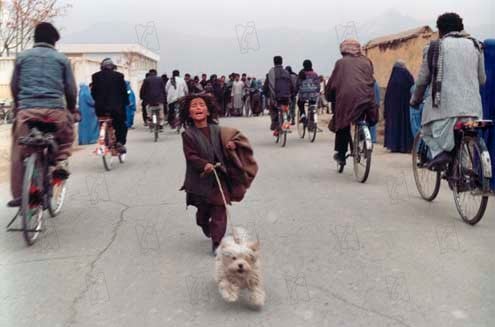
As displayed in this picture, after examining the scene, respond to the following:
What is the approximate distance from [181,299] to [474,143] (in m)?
3.29

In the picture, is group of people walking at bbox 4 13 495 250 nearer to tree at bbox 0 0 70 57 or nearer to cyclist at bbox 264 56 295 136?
cyclist at bbox 264 56 295 136

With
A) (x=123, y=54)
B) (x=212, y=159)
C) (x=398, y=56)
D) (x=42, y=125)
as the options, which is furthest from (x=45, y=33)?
(x=123, y=54)

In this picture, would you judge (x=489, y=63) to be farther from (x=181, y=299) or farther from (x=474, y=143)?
(x=181, y=299)

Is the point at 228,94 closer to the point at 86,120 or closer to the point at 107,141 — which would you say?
the point at 86,120

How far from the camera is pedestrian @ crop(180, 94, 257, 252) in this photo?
5215 millimetres

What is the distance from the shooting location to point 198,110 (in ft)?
17.1

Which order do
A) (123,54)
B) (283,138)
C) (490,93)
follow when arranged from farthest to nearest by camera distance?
1. (123,54)
2. (283,138)
3. (490,93)

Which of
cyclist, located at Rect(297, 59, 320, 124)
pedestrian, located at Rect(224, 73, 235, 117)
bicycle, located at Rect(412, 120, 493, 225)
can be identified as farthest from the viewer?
pedestrian, located at Rect(224, 73, 235, 117)

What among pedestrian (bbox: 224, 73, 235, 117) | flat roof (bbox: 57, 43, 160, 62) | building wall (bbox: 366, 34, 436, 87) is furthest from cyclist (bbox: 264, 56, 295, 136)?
flat roof (bbox: 57, 43, 160, 62)

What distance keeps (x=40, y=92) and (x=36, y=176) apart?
0.83 metres

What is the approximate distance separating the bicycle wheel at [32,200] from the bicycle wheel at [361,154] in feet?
14.2

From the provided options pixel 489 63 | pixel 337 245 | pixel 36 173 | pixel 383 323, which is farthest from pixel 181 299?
pixel 489 63

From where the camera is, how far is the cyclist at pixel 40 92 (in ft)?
20.4

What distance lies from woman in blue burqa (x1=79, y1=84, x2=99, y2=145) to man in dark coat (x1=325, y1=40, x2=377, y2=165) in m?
8.01
